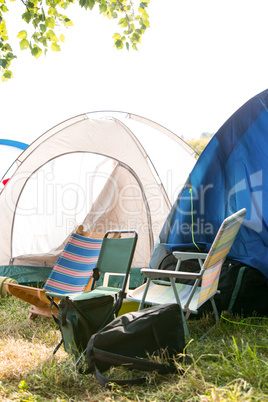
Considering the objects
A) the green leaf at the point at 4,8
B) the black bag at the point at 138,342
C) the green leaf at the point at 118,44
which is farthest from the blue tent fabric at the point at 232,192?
the green leaf at the point at 4,8

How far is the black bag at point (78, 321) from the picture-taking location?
2.76 metres

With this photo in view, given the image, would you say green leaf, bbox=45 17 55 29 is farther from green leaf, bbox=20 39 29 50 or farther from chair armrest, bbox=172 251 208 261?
chair armrest, bbox=172 251 208 261

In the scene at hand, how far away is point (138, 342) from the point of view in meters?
2.44

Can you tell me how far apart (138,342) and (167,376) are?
10.1 inches

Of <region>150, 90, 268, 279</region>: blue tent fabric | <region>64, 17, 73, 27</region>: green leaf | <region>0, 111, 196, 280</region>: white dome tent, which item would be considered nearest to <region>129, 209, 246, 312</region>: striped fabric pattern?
<region>150, 90, 268, 279</region>: blue tent fabric

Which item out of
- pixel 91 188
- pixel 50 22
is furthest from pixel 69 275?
pixel 50 22

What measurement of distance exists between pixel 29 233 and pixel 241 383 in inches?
170

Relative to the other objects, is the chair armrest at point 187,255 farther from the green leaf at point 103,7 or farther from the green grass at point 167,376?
the green leaf at point 103,7

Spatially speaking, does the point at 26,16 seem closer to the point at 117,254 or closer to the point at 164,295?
the point at 117,254

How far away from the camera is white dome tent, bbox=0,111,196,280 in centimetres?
563

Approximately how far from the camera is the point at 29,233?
583cm

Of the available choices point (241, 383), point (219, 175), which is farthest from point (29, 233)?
point (241, 383)

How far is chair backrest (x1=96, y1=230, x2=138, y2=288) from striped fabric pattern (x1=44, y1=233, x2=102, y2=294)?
0.38 metres

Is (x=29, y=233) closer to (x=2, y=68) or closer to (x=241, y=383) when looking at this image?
(x=2, y=68)
